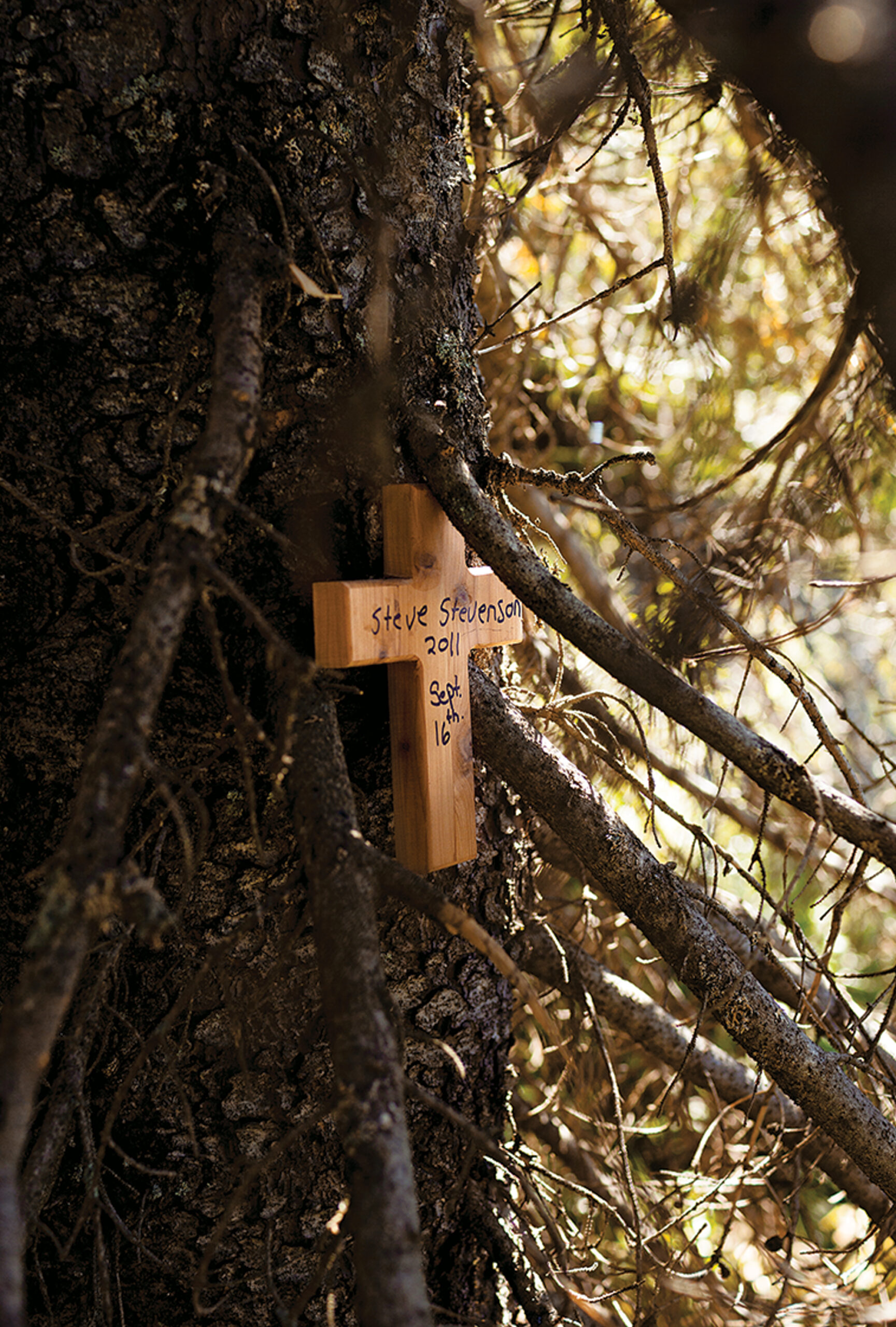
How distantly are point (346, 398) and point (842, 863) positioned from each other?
1.90 m

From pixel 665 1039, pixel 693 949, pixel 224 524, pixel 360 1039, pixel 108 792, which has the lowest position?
pixel 665 1039

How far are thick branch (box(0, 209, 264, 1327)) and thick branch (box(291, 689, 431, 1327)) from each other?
0.16 metres

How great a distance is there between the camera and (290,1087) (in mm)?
1068

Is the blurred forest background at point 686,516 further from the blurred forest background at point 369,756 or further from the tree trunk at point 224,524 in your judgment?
the tree trunk at point 224,524

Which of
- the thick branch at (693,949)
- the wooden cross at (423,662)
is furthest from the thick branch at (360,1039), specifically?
the thick branch at (693,949)

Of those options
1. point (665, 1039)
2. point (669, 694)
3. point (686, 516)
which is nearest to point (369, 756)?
point (669, 694)

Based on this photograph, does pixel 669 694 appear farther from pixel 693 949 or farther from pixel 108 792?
pixel 108 792

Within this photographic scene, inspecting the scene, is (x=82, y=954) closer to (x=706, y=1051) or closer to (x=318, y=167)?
(x=318, y=167)

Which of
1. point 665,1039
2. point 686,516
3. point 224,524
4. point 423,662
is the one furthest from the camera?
point 686,516

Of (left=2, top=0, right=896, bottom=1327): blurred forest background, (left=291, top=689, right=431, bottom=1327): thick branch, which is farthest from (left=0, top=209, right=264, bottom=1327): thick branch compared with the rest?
(left=291, top=689, right=431, bottom=1327): thick branch

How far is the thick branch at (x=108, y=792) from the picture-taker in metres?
0.50

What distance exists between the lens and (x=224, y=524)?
793mm

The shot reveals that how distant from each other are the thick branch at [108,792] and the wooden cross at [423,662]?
275mm

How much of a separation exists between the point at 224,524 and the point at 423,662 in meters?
0.30
